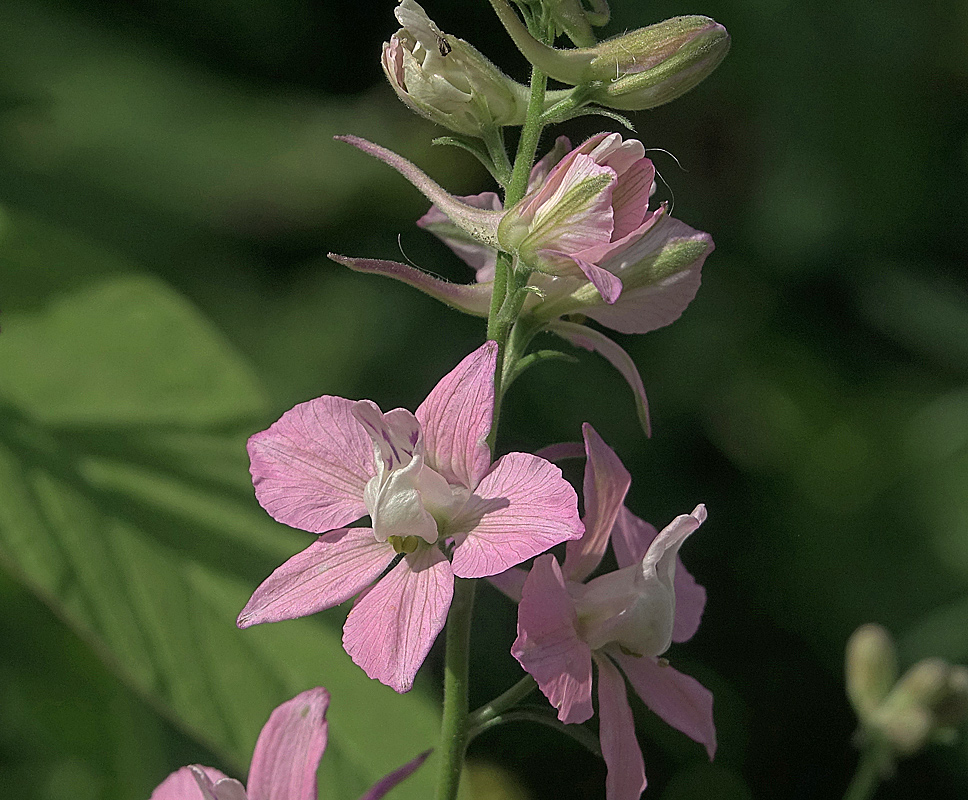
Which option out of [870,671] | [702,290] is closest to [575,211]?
[870,671]

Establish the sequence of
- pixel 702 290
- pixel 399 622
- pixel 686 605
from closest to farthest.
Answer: pixel 399 622 < pixel 686 605 < pixel 702 290

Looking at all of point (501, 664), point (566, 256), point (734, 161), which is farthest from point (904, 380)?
point (566, 256)

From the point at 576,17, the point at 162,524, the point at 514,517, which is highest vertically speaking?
the point at 576,17

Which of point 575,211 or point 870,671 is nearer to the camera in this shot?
point 575,211

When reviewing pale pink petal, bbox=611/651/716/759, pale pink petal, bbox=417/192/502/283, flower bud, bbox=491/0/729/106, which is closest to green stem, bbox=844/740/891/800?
pale pink petal, bbox=611/651/716/759

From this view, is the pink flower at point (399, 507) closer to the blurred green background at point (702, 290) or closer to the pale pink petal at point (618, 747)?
the pale pink petal at point (618, 747)

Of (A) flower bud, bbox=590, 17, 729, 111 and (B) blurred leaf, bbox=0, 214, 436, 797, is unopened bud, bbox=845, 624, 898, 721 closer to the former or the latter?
(B) blurred leaf, bbox=0, 214, 436, 797

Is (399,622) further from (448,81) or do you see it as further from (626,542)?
(448,81)

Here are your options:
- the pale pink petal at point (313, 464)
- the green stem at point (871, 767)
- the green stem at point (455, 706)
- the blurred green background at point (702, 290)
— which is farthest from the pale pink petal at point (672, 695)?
the blurred green background at point (702, 290)
